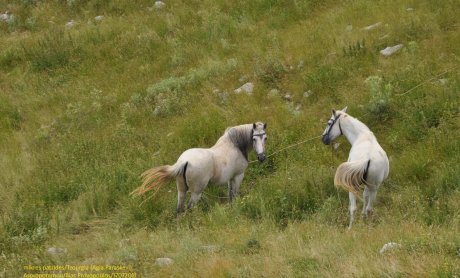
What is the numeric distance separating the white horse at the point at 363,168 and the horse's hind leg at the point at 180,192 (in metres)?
2.25

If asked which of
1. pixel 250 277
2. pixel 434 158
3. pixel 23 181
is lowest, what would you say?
pixel 23 181

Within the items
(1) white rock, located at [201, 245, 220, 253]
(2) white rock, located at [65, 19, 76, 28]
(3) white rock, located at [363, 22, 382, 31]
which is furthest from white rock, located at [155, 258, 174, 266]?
(2) white rock, located at [65, 19, 76, 28]

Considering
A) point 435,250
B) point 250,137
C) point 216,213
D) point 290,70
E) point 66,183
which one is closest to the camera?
point 435,250

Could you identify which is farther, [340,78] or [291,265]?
[340,78]

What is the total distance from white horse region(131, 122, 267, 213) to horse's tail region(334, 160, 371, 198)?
1.63 m

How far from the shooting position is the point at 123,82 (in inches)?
530

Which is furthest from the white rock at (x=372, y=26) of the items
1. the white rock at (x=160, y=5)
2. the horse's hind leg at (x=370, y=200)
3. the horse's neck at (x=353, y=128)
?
the white rock at (x=160, y=5)

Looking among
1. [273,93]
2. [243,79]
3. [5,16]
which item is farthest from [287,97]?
[5,16]

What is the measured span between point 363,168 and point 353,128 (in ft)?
3.55

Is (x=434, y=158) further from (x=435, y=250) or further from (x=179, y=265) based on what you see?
(x=179, y=265)

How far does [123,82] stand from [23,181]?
402 centimetres

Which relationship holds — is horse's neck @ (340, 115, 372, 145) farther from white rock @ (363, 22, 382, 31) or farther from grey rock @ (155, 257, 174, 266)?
white rock @ (363, 22, 382, 31)

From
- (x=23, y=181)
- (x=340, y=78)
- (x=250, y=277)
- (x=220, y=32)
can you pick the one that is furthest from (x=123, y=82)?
(x=250, y=277)

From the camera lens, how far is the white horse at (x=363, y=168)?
698 cm
